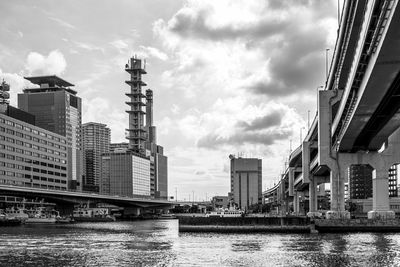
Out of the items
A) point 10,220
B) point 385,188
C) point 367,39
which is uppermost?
point 367,39

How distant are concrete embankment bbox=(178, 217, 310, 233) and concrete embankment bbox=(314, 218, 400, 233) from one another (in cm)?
285

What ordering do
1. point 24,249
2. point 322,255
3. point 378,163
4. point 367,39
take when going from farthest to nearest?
point 378,163, point 24,249, point 322,255, point 367,39

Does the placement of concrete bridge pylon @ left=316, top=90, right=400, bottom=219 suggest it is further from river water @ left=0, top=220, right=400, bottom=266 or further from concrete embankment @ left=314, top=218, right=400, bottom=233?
river water @ left=0, top=220, right=400, bottom=266

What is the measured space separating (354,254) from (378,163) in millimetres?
39695

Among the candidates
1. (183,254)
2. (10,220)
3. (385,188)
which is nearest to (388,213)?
(385,188)

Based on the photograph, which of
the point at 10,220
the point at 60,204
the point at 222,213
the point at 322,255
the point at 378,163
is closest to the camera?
the point at 322,255

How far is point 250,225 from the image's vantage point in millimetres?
87688

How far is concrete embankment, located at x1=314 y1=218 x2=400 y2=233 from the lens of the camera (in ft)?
270

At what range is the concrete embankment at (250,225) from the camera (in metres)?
86.2

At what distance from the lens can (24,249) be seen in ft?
194

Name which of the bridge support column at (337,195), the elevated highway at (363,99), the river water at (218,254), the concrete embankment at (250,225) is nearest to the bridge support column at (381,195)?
the elevated highway at (363,99)

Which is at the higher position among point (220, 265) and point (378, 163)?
point (378, 163)

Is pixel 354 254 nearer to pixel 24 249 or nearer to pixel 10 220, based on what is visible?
pixel 24 249

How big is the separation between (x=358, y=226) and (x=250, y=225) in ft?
53.3
